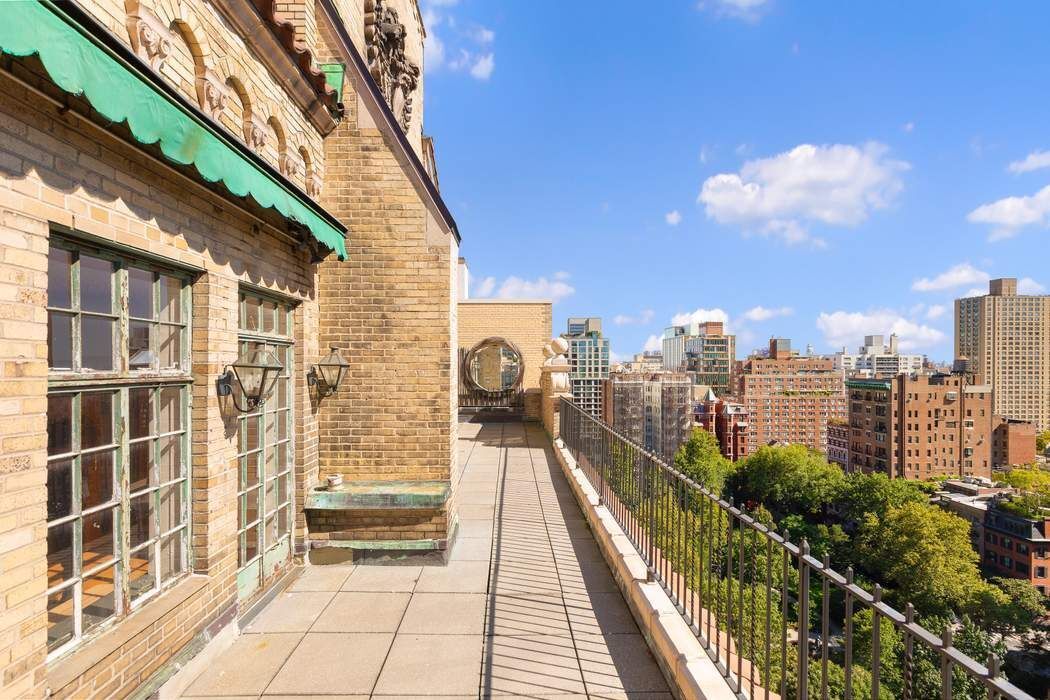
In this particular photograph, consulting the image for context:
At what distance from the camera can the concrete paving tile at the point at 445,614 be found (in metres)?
4.04

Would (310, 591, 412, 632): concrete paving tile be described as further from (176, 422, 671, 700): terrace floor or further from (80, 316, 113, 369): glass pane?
(80, 316, 113, 369): glass pane

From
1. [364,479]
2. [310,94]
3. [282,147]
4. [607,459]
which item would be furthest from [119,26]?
[607,459]

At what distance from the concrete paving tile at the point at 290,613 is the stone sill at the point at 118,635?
825mm

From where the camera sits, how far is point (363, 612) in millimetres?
4301

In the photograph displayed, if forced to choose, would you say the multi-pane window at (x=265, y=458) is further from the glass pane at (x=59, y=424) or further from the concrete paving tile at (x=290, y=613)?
the glass pane at (x=59, y=424)

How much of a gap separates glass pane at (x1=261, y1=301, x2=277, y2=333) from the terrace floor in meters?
2.33

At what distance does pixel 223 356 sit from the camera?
12.2 ft

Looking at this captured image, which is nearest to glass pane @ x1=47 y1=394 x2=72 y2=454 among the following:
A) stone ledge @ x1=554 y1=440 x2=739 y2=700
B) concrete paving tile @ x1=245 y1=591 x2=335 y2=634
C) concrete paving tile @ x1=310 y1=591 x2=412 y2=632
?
concrete paving tile @ x1=245 y1=591 x2=335 y2=634

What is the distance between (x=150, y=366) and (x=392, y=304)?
248 cm

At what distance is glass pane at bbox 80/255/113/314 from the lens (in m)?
2.70

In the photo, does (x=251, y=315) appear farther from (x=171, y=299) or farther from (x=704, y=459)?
(x=704, y=459)

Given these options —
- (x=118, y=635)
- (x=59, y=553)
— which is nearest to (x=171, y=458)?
(x=59, y=553)

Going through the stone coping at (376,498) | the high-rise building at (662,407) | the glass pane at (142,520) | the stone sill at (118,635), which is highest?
the glass pane at (142,520)

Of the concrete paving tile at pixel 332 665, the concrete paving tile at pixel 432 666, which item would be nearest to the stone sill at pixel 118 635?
the concrete paving tile at pixel 332 665
